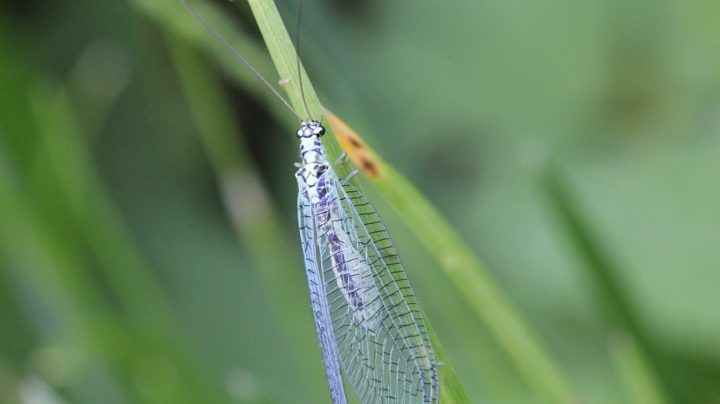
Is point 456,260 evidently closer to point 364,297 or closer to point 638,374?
point 364,297

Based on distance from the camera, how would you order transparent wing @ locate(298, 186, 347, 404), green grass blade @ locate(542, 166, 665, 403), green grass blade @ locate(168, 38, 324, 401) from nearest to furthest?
transparent wing @ locate(298, 186, 347, 404) < green grass blade @ locate(542, 166, 665, 403) < green grass blade @ locate(168, 38, 324, 401)

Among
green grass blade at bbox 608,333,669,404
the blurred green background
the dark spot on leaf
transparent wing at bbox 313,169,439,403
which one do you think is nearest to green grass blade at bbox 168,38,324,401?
the blurred green background

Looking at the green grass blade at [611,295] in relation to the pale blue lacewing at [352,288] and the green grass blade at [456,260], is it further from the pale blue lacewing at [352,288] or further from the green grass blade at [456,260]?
the pale blue lacewing at [352,288]

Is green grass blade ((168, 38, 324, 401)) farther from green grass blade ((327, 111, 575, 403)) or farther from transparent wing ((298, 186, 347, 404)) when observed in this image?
green grass blade ((327, 111, 575, 403))

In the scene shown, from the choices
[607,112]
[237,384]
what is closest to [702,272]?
[607,112]

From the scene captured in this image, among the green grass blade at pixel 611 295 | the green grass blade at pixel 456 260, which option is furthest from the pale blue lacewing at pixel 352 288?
the green grass blade at pixel 611 295

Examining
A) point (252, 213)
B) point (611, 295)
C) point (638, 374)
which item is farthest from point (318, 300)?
point (252, 213)
